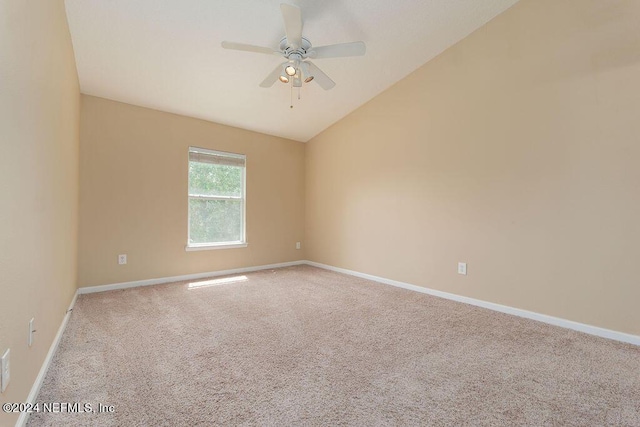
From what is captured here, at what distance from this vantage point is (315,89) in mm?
3740

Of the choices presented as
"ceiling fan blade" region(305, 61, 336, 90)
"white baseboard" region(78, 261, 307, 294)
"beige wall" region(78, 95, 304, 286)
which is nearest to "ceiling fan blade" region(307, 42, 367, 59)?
"ceiling fan blade" region(305, 61, 336, 90)

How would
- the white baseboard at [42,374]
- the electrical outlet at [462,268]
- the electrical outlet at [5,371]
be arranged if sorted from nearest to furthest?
the electrical outlet at [5,371] < the white baseboard at [42,374] < the electrical outlet at [462,268]

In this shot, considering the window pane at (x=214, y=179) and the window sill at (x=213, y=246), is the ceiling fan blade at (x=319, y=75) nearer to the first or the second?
the window pane at (x=214, y=179)

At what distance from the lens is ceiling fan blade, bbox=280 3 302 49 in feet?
6.30

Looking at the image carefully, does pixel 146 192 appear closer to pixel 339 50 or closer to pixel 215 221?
pixel 215 221

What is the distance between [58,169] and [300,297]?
2414mm

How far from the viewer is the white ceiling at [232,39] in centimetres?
244

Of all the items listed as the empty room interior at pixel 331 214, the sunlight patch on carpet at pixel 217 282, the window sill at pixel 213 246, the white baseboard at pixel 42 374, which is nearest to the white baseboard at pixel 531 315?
the empty room interior at pixel 331 214

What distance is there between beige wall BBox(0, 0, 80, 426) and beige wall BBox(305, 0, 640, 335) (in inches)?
131

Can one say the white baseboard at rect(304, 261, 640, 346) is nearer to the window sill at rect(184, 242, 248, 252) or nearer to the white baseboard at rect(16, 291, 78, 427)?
the window sill at rect(184, 242, 248, 252)

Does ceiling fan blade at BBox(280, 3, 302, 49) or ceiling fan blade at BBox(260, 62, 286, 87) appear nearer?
ceiling fan blade at BBox(280, 3, 302, 49)

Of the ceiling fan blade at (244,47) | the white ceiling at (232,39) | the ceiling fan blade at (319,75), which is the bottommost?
the ceiling fan blade at (319,75)

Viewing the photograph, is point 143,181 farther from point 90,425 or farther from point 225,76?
point 90,425

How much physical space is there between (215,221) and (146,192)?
38.9 inches
